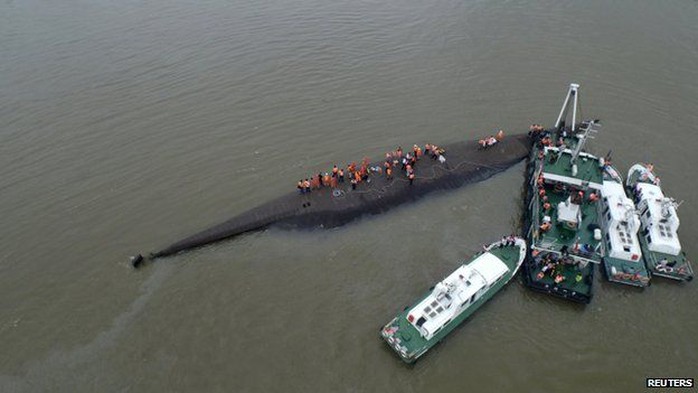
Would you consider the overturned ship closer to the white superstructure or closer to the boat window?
the white superstructure

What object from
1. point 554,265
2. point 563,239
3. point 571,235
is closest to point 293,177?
point 554,265

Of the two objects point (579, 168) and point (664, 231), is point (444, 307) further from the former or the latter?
point (664, 231)

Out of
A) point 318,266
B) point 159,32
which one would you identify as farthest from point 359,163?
point 159,32

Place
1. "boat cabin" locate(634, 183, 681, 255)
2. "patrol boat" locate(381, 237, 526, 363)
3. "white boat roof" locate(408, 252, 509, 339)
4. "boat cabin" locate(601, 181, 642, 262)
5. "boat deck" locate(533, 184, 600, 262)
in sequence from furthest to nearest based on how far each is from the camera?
"boat cabin" locate(634, 183, 681, 255) < "boat cabin" locate(601, 181, 642, 262) < "boat deck" locate(533, 184, 600, 262) < "white boat roof" locate(408, 252, 509, 339) < "patrol boat" locate(381, 237, 526, 363)

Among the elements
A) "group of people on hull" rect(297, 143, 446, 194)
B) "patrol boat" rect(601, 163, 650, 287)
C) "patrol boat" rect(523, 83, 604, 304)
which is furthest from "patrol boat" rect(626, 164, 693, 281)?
"group of people on hull" rect(297, 143, 446, 194)

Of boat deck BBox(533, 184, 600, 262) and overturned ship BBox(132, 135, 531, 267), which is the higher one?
overturned ship BBox(132, 135, 531, 267)

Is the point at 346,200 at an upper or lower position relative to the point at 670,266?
upper
